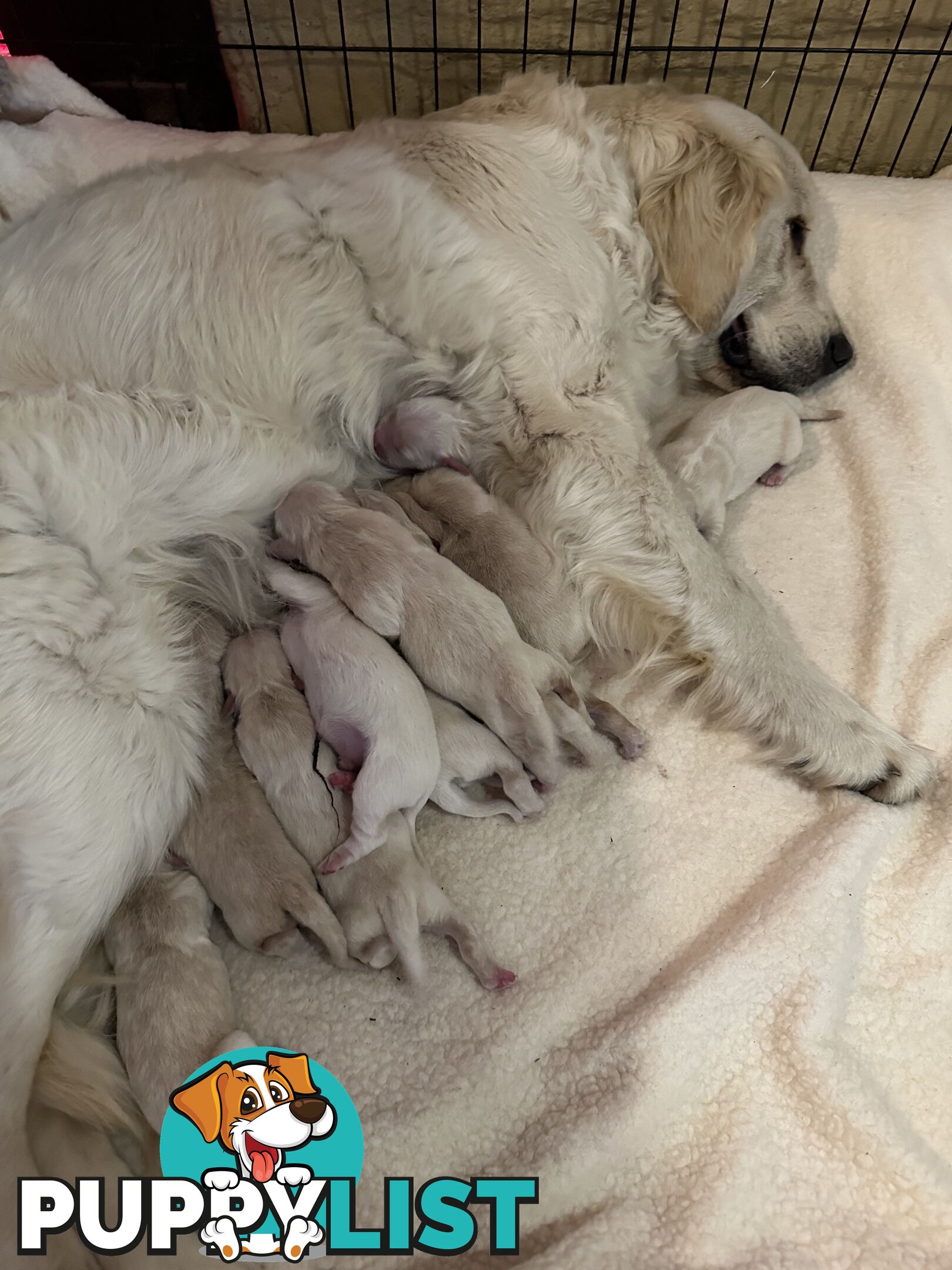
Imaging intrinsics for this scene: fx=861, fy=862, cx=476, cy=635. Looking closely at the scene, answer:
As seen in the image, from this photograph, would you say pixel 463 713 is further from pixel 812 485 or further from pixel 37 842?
pixel 812 485

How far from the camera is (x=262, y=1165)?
1405 mm

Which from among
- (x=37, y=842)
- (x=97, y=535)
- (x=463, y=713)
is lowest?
(x=463, y=713)

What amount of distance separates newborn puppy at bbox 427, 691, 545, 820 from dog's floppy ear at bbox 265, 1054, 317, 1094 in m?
0.57

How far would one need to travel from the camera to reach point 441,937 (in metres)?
1.80

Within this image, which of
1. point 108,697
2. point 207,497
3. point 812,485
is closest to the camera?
point 108,697

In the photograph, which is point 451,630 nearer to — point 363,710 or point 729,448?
point 363,710

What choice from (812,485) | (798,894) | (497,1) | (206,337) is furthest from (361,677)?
(497,1)

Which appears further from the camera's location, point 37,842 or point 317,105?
point 317,105

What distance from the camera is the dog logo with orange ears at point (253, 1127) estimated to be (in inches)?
55.3

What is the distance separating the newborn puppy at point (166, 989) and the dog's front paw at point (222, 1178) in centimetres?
13

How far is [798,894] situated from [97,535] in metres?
1.61

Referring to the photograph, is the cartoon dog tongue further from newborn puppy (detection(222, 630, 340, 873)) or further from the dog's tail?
newborn puppy (detection(222, 630, 340, 873))

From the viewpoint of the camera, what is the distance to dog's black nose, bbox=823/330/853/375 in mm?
2639

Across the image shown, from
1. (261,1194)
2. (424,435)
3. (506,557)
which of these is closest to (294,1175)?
(261,1194)
